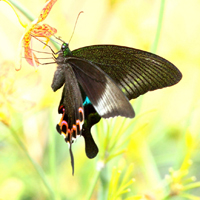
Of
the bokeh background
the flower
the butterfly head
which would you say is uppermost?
the flower

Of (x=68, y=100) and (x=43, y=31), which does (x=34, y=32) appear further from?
(x=68, y=100)

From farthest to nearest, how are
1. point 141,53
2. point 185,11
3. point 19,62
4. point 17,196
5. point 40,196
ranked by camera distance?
point 185,11
point 40,196
point 17,196
point 141,53
point 19,62

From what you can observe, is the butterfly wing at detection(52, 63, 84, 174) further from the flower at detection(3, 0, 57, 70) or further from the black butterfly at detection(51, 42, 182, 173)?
the flower at detection(3, 0, 57, 70)

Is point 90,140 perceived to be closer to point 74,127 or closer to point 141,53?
point 74,127

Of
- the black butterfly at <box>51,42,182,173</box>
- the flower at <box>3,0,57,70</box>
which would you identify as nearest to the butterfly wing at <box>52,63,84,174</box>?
the black butterfly at <box>51,42,182,173</box>

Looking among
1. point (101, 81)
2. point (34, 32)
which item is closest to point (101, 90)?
point (101, 81)

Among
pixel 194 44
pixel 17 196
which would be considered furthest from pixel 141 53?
pixel 194 44

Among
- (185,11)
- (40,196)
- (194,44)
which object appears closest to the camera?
(40,196)
